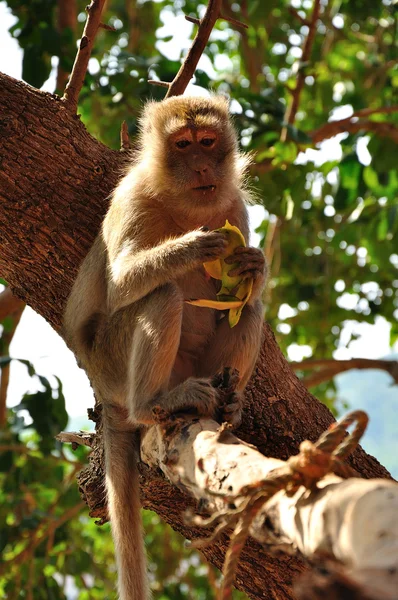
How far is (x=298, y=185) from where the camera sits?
22.6 ft

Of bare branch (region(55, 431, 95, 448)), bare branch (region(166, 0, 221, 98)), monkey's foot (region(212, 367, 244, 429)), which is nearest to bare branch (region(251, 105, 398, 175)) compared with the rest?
bare branch (region(166, 0, 221, 98))

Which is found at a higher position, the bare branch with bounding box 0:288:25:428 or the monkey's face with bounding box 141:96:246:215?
the monkey's face with bounding box 141:96:246:215

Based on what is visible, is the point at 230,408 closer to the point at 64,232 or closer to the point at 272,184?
the point at 64,232

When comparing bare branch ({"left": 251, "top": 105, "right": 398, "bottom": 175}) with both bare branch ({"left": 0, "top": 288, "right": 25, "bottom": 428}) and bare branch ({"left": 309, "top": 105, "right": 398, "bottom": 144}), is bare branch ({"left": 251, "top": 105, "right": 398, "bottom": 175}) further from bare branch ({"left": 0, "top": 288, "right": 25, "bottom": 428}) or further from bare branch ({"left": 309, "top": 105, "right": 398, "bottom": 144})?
bare branch ({"left": 0, "top": 288, "right": 25, "bottom": 428})

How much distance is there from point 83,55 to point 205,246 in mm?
1866

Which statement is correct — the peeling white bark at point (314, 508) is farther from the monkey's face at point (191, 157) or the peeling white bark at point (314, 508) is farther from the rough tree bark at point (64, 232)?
the monkey's face at point (191, 157)

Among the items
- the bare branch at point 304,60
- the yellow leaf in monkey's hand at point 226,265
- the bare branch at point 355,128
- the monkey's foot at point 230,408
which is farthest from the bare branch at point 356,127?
the monkey's foot at point 230,408

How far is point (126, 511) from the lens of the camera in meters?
4.07

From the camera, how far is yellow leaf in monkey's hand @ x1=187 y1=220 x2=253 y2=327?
14.0 ft

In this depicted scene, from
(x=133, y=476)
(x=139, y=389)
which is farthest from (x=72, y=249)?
(x=133, y=476)

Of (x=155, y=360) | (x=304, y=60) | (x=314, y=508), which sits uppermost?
(x=304, y=60)

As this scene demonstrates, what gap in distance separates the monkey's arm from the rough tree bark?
501mm

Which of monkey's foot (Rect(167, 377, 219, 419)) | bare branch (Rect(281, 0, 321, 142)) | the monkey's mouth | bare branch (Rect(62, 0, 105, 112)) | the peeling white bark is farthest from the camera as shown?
bare branch (Rect(281, 0, 321, 142))

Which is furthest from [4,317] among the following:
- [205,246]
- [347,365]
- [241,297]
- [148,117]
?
[347,365]
